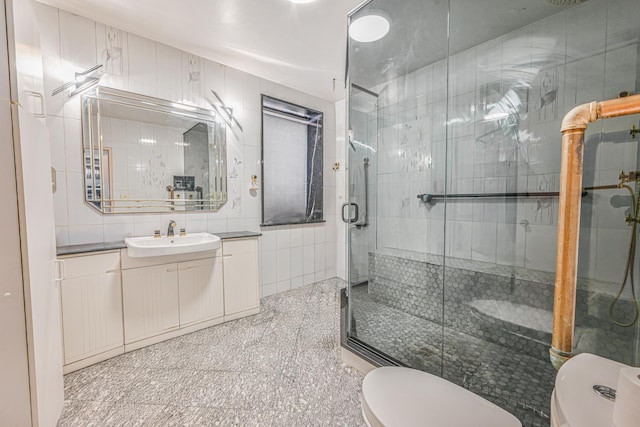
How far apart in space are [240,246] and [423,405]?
208 centimetres

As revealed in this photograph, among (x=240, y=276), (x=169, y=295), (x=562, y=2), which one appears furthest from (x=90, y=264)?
(x=562, y=2)

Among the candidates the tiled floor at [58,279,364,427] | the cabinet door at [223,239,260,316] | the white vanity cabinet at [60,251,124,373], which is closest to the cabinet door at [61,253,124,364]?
the white vanity cabinet at [60,251,124,373]

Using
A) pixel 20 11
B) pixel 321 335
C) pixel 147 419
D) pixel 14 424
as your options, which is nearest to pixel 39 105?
pixel 20 11

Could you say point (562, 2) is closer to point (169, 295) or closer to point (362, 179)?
point (362, 179)

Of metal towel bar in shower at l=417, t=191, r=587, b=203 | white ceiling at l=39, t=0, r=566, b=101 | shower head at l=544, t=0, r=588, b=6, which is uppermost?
white ceiling at l=39, t=0, r=566, b=101

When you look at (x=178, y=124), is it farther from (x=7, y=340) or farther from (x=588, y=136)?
(x=588, y=136)

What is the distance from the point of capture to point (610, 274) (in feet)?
4.98

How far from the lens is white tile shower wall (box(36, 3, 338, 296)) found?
1970 mm

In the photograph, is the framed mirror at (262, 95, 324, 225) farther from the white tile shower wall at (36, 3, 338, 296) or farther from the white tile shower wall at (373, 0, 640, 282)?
the white tile shower wall at (373, 0, 640, 282)

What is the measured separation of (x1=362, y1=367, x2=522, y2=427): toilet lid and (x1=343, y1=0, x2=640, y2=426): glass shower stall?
0.64m

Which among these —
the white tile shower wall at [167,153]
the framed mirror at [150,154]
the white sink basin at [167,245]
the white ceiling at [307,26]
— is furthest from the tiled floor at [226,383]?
the white ceiling at [307,26]

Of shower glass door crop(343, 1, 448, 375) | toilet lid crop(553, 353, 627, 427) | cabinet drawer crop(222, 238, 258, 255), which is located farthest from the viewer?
cabinet drawer crop(222, 238, 258, 255)

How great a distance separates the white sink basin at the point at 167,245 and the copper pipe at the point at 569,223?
2209 millimetres

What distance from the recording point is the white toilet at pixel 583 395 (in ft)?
1.62
